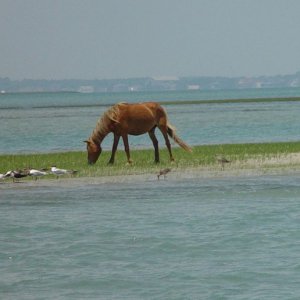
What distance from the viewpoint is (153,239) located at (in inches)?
704

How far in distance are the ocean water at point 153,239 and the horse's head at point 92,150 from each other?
2423mm

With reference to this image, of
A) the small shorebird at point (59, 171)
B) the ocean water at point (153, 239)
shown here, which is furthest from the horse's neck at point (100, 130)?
the ocean water at point (153, 239)

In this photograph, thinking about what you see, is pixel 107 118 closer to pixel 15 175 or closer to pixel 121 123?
pixel 121 123

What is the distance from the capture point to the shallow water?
14.3 m

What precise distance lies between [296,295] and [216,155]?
59.5ft

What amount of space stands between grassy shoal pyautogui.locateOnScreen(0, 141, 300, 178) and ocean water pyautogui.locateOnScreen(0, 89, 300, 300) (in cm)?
166

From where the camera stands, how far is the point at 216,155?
31547mm

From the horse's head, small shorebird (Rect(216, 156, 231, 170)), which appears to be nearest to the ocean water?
small shorebird (Rect(216, 156, 231, 170))

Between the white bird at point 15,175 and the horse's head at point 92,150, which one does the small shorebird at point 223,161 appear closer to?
the horse's head at point 92,150

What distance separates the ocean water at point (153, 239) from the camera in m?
14.3

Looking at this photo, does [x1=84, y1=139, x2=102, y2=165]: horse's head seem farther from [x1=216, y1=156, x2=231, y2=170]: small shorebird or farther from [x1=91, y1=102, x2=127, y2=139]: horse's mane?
[x1=216, y1=156, x2=231, y2=170]: small shorebird

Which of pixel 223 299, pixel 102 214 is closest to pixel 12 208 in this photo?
pixel 102 214

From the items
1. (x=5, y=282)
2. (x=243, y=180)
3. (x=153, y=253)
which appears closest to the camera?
(x=5, y=282)

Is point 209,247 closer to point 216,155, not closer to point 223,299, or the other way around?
point 223,299
